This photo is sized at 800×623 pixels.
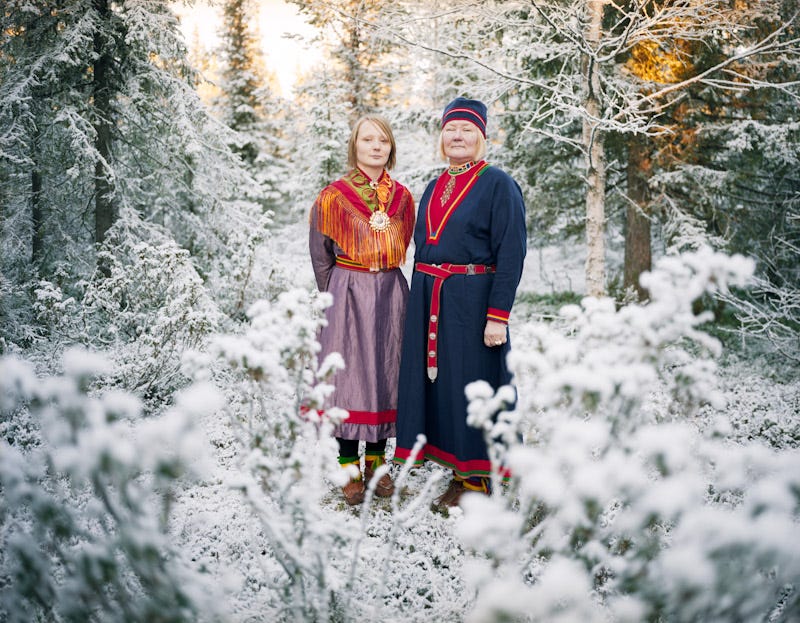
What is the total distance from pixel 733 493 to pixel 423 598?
2420mm

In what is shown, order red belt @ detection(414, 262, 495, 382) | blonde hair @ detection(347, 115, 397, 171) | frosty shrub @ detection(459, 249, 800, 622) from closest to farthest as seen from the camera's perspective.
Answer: frosty shrub @ detection(459, 249, 800, 622) < red belt @ detection(414, 262, 495, 382) < blonde hair @ detection(347, 115, 397, 171)

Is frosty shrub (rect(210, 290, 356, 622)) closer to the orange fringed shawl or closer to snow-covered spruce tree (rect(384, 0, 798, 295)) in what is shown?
the orange fringed shawl

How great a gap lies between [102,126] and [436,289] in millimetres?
6337

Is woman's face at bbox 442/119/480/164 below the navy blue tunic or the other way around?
the other way around

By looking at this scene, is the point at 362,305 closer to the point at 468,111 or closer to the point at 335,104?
the point at 468,111

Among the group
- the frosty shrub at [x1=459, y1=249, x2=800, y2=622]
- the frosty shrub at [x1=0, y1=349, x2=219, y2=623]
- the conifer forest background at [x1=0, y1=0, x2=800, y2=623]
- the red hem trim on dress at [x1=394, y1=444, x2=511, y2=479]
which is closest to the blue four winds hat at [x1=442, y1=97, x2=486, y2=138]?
the conifer forest background at [x1=0, y1=0, x2=800, y2=623]

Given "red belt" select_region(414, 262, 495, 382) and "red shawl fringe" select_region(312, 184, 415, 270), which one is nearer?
"red belt" select_region(414, 262, 495, 382)

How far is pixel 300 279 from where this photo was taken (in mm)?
7809

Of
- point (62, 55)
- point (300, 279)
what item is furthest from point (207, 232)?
point (62, 55)

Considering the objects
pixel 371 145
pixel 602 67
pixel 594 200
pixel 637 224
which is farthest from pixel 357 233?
pixel 637 224

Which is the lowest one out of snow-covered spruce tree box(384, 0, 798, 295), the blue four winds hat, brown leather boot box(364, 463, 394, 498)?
brown leather boot box(364, 463, 394, 498)

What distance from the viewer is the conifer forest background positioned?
4.01 feet

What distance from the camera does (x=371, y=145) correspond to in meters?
3.31

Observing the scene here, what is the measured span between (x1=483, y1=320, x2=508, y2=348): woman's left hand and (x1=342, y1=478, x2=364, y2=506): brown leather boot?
1.26 meters
